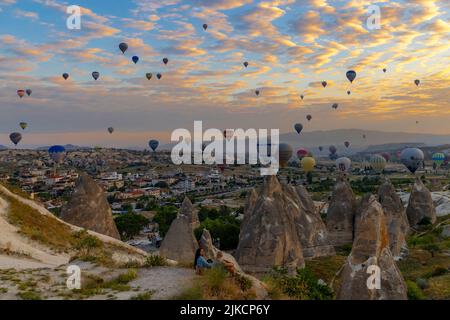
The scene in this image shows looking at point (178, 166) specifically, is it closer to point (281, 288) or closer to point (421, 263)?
point (421, 263)

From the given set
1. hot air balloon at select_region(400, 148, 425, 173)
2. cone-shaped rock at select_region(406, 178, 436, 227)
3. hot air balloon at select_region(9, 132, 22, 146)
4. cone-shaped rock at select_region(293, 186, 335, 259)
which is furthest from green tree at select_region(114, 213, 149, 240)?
hot air balloon at select_region(400, 148, 425, 173)

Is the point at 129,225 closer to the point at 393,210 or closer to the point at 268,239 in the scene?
the point at 393,210

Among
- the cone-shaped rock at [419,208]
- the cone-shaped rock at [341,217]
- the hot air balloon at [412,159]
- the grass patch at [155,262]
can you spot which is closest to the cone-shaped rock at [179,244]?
the grass patch at [155,262]

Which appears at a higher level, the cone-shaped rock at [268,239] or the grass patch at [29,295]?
the grass patch at [29,295]

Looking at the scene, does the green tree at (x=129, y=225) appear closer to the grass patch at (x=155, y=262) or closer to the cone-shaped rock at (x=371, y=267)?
the cone-shaped rock at (x=371, y=267)
